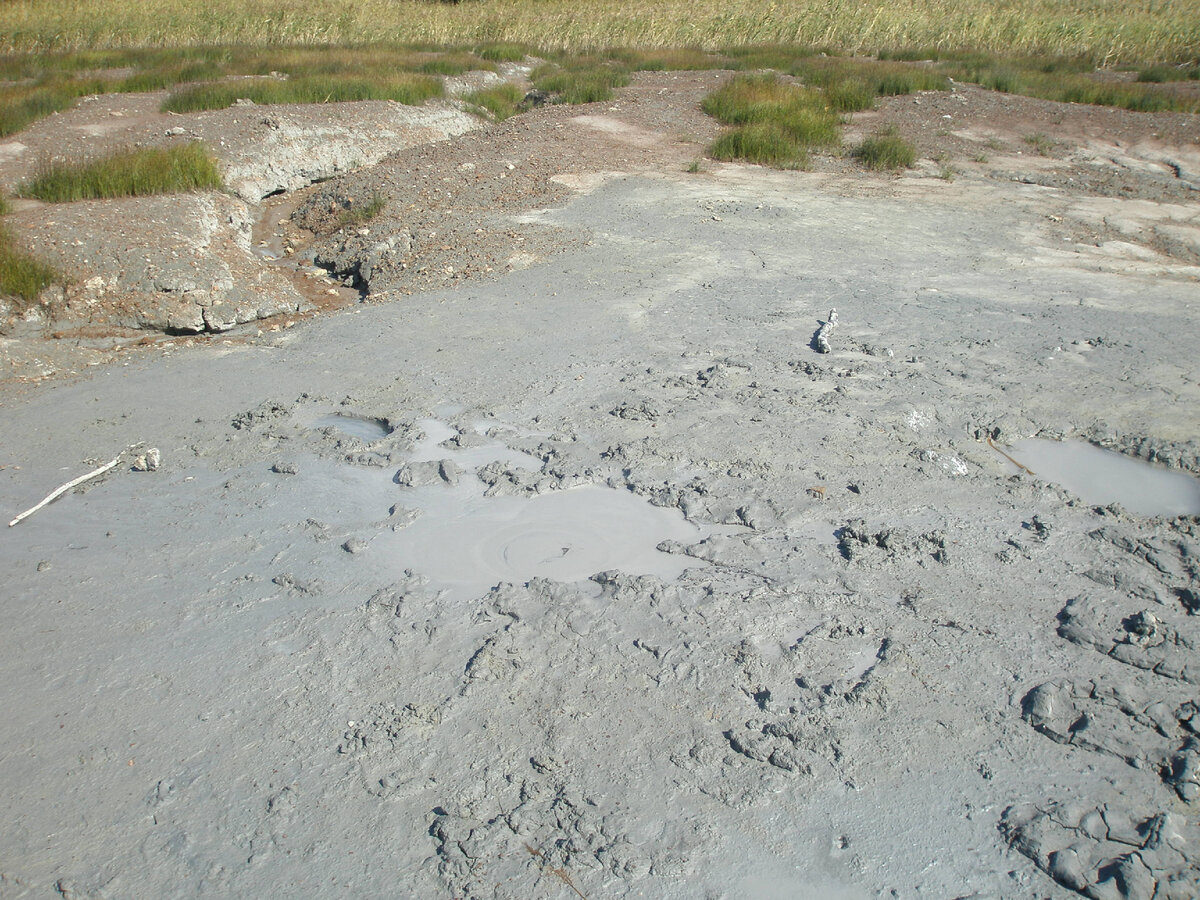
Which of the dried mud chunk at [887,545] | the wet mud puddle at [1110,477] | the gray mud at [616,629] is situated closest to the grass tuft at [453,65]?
the gray mud at [616,629]

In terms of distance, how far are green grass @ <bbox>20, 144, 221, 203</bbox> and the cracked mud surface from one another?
2.62 meters

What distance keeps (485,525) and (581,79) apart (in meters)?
12.1

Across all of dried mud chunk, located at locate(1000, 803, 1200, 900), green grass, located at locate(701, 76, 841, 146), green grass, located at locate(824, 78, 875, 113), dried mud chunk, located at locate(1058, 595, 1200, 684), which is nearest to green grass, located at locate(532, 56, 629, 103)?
green grass, located at locate(701, 76, 841, 146)

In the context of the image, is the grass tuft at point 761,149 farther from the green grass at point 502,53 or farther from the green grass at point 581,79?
the green grass at point 502,53

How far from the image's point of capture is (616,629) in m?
3.31

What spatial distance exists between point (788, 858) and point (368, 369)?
3.94 meters

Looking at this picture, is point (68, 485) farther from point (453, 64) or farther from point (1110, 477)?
point (453, 64)

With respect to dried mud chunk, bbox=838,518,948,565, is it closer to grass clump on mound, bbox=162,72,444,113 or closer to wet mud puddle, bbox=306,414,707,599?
wet mud puddle, bbox=306,414,707,599

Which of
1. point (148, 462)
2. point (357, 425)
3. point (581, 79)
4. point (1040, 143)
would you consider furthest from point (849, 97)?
point (148, 462)

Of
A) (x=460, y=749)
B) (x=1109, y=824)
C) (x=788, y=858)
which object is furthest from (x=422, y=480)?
(x=1109, y=824)

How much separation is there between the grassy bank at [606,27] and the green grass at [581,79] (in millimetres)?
3084

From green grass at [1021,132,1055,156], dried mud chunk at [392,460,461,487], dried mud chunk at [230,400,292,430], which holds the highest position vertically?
green grass at [1021,132,1055,156]

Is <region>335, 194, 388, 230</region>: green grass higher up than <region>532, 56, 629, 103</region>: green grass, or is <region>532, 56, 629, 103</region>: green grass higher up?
<region>532, 56, 629, 103</region>: green grass

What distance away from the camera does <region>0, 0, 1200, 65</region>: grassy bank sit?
18828 mm
